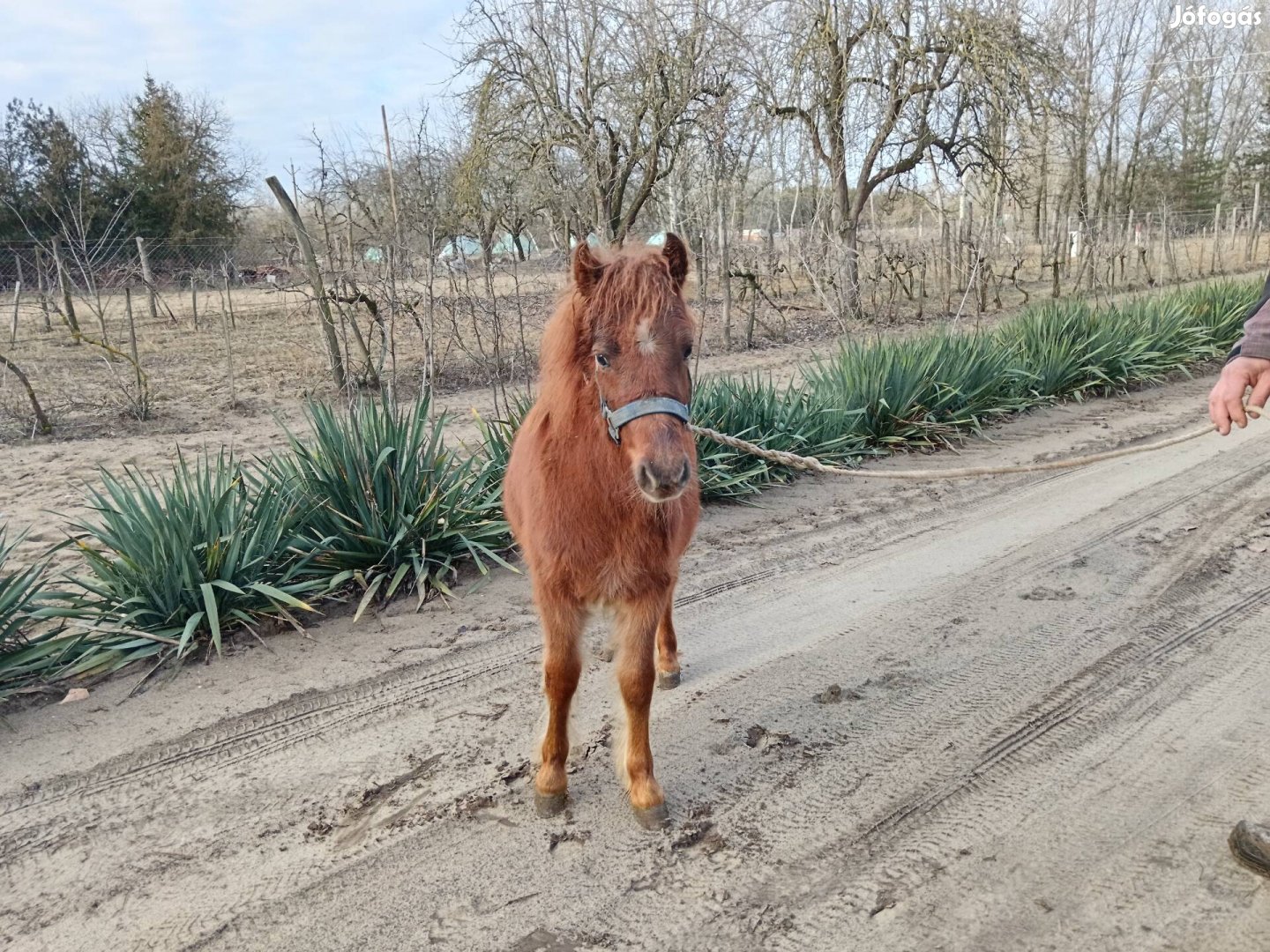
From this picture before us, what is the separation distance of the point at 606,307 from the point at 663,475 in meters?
0.61

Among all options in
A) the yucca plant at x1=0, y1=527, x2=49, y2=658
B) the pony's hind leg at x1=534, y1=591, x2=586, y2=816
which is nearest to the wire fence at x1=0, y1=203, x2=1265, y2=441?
the yucca plant at x1=0, y1=527, x2=49, y2=658

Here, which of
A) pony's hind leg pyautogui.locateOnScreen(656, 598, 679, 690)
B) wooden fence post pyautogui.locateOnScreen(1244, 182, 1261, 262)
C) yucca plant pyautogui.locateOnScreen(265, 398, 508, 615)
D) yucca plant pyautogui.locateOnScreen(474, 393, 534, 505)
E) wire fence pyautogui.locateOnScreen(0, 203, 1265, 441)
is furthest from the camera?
wooden fence post pyautogui.locateOnScreen(1244, 182, 1261, 262)

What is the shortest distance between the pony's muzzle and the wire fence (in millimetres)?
3646

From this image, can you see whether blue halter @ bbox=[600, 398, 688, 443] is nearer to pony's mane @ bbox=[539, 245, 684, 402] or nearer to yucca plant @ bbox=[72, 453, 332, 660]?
pony's mane @ bbox=[539, 245, 684, 402]

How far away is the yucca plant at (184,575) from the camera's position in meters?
3.84

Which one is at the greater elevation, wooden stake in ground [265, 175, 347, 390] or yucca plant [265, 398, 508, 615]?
wooden stake in ground [265, 175, 347, 390]

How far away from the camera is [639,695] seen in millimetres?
2740

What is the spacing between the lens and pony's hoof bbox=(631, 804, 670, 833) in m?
2.65

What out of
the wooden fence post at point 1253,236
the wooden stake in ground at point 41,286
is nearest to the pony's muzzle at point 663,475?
the wooden stake in ground at point 41,286

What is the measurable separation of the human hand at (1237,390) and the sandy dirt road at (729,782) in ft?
4.28

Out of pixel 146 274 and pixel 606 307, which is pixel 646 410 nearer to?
pixel 606 307

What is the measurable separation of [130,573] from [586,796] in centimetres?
270

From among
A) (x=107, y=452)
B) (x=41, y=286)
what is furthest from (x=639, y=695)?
(x=41, y=286)

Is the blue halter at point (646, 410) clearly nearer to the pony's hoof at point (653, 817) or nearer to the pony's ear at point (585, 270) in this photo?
the pony's ear at point (585, 270)
